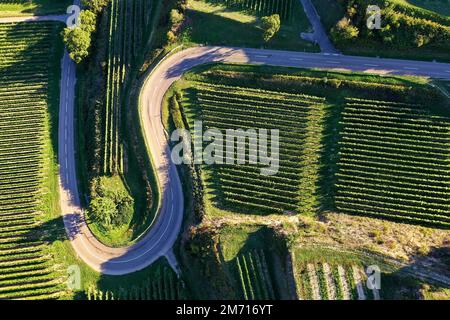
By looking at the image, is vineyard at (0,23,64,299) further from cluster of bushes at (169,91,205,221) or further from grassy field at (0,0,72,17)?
cluster of bushes at (169,91,205,221)

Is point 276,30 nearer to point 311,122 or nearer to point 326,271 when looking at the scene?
point 311,122

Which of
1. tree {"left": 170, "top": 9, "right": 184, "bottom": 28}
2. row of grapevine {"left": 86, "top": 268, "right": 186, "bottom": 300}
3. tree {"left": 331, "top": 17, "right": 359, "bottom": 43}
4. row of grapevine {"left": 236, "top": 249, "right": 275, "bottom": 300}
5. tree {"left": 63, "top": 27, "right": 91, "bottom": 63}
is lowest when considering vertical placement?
row of grapevine {"left": 86, "top": 268, "right": 186, "bottom": 300}

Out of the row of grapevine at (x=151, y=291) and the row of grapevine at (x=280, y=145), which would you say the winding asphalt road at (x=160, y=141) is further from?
the row of grapevine at (x=280, y=145)

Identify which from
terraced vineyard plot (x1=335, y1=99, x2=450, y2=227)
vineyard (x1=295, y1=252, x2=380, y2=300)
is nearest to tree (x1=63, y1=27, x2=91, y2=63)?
terraced vineyard plot (x1=335, y1=99, x2=450, y2=227)

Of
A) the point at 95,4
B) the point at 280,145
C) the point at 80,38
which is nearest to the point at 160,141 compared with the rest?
the point at 280,145

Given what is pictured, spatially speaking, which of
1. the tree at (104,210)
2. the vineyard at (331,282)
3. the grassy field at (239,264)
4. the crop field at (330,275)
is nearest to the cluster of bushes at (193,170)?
the grassy field at (239,264)

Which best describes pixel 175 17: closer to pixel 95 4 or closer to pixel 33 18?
pixel 95 4
